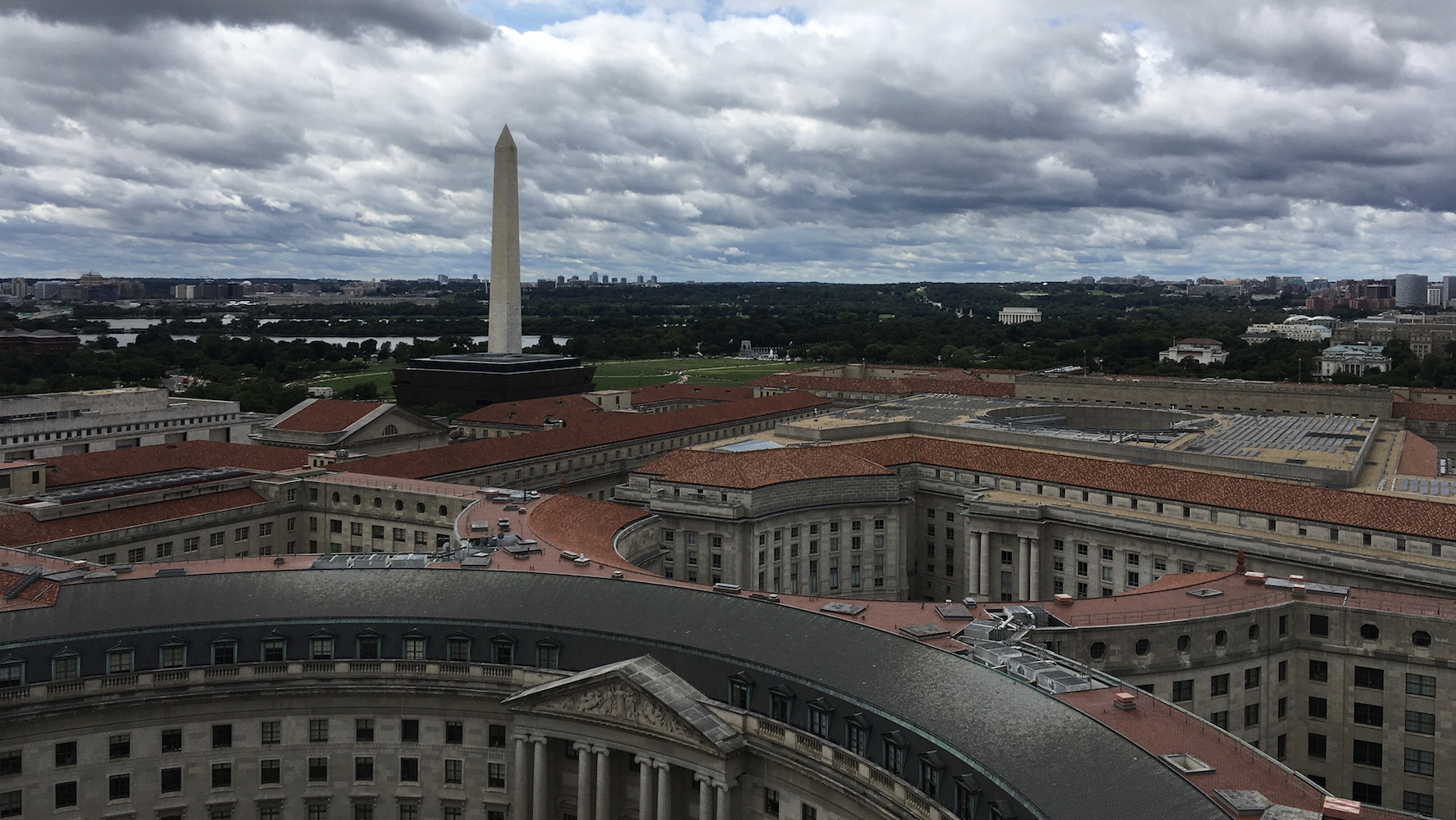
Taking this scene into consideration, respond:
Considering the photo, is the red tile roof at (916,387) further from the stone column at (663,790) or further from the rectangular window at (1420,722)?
the stone column at (663,790)

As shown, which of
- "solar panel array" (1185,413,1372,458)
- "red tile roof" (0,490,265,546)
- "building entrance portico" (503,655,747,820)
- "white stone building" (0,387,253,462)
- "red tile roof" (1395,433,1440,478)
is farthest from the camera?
"white stone building" (0,387,253,462)

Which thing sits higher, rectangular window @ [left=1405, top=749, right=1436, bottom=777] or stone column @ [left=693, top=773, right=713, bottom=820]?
stone column @ [left=693, top=773, right=713, bottom=820]

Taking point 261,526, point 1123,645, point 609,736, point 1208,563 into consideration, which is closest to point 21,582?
point 609,736

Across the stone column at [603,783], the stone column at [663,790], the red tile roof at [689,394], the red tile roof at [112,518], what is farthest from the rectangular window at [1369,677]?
the red tile roof at [689,394]

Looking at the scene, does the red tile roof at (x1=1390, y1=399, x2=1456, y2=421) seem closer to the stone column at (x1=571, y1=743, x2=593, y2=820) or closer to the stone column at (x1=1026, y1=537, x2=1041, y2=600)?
the stone column at (x1=1026, y1=537, x2=1041, y2=600)

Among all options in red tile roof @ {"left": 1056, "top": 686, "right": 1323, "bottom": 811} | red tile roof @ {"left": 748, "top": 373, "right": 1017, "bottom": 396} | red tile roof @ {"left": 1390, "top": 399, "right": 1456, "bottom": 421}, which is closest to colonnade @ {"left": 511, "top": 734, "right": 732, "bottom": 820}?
red tile roof @ {"left": 1056, "top": 686, "right": 1323, "bottom": 811}

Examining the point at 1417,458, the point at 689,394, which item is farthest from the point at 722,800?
the point at 689,394

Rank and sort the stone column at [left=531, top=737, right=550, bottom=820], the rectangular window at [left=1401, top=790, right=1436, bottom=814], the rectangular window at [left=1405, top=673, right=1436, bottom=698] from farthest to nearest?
the rectangular window at [left=1405, top=673, right=1436, bottom=698] < the rectangular window at [left=1401, top=790, right=1436, bottom=814] < the stone column at [left=531, top=737, right=550, bottom=820]
